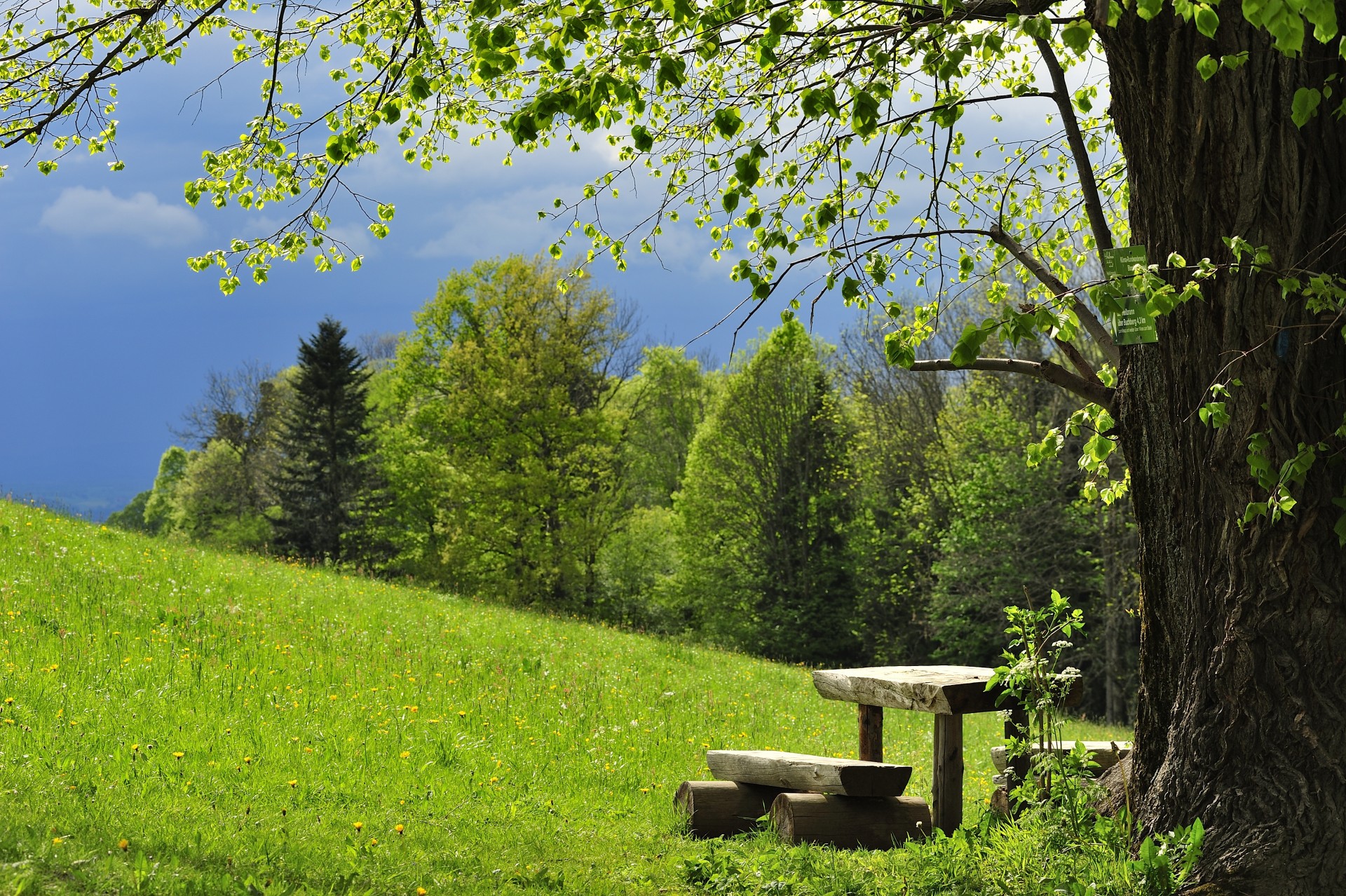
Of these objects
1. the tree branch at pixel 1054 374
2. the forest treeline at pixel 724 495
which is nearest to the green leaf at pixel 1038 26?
the tree branch at pixel 1054 374

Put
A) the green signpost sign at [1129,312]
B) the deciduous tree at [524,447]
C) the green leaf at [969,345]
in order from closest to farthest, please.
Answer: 1. the green leaf at [969,345]
2. the green signpost sign at [1129,312]
3. the deciduous tree at [524,447]

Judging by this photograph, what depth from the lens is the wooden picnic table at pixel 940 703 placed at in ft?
20.8

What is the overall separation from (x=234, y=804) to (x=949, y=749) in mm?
4889

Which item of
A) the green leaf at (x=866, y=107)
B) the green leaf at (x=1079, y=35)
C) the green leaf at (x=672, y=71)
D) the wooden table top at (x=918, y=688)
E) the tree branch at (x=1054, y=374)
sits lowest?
the wooden table top at (x=918, y=688)

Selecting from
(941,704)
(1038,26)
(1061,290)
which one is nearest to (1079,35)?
(1038,26)

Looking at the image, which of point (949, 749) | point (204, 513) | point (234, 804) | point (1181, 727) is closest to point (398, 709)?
point (234, 804)

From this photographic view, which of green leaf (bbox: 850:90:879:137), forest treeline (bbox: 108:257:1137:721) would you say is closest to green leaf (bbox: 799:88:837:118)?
green leaf (bbox: 850:90:879:137)

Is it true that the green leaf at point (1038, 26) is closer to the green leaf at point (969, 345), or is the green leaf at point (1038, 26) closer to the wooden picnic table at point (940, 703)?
the green leaf at point (969, 345)

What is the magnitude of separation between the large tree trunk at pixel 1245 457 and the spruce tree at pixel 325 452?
30619mm

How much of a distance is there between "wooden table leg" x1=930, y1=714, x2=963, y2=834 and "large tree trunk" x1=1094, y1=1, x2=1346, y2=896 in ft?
5.21

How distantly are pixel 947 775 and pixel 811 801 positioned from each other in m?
1.02

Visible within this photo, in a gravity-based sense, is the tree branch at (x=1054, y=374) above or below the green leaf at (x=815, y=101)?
below

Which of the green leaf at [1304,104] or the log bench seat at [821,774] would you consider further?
the log bench seat at [821,774]

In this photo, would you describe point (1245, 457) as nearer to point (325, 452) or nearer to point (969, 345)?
point (969, 345)
